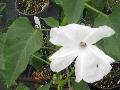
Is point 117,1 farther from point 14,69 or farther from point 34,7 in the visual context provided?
point 14,69

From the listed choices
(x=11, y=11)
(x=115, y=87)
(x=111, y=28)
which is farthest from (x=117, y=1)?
(x=111, y=28)

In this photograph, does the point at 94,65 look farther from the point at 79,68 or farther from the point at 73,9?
the point at 73,9

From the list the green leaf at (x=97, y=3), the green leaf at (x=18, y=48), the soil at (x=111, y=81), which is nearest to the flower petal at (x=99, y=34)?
the green leaf at (x=18, y=48)

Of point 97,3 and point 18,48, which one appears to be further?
point 97,3

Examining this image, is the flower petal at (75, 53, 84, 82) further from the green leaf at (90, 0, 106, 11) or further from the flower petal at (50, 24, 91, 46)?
the green leaf at (90, 0, 106, 11)

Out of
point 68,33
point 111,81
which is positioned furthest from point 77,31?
point 111,81

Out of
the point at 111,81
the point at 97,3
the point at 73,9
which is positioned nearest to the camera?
the point at 73,9
